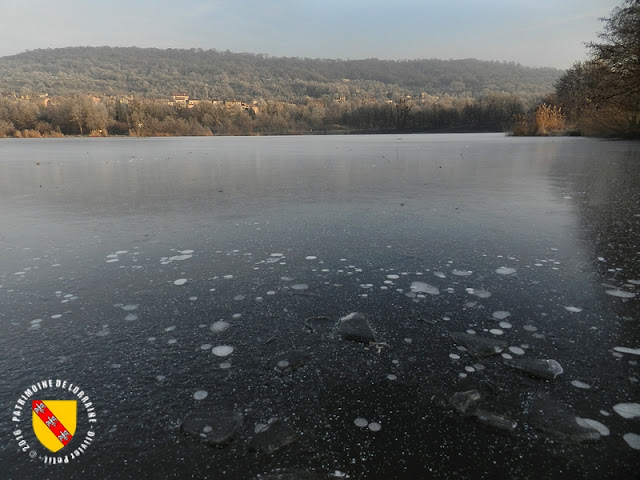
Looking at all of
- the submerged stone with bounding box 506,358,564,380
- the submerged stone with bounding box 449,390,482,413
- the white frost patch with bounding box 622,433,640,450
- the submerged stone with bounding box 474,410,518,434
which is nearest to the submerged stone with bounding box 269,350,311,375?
the submerged stone with bounding box 449,390,482,413

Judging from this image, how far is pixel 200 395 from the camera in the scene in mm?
1613

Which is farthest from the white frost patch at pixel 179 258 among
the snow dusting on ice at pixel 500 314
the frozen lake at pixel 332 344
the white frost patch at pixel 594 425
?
the white frost patch at pixel 594 425

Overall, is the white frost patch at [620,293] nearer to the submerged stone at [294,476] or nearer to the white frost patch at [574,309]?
the white frost patch at [574,309]

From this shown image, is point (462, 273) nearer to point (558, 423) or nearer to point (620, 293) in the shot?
point (620, 293)

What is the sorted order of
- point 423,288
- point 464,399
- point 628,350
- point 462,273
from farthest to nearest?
point 462,273 < point 423,288 < point 628,350 < point 464,399

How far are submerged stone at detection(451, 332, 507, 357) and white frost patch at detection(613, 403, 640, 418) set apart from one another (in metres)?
0.50

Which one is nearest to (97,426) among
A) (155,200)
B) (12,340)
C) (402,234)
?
(12,340)

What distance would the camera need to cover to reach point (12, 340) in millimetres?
2037

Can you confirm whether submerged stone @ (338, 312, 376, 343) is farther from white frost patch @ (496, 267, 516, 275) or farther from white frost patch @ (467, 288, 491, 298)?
white frost patch @ (496, 267, 516, 275)

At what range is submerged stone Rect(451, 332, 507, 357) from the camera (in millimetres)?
1905

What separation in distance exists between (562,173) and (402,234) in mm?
7200

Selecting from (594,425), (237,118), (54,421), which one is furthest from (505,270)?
(237,118)

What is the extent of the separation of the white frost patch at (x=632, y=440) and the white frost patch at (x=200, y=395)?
155 cm

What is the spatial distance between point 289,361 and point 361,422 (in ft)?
1.64
